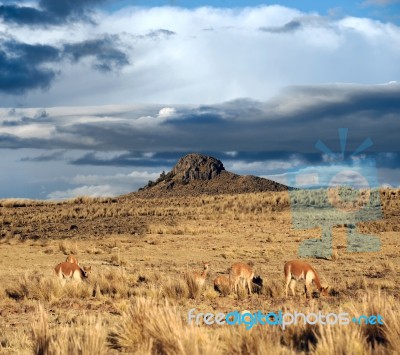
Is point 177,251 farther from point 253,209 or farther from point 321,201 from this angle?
point 321,201

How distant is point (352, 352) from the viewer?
7773 millimetres

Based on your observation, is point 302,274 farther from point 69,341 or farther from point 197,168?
point 197,168

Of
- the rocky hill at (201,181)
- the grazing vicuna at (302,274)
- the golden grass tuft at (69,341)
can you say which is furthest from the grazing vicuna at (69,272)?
the rocky hill at (201,181)

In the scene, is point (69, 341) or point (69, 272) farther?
point (69, 272)

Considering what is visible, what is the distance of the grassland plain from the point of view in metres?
8.70

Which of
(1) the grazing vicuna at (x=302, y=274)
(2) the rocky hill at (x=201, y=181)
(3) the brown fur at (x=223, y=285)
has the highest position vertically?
(2) the rocky hill at (x=201, y=181)

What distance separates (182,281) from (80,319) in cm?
396

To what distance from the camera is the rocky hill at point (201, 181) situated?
7338 cm

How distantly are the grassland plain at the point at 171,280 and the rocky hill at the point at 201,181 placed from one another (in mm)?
16082

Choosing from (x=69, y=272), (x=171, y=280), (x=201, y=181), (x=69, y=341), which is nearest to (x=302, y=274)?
(x=171, y=280)

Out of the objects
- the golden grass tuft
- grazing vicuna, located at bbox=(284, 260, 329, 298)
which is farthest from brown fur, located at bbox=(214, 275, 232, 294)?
the golden grass tuft

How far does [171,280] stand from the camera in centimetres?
1612

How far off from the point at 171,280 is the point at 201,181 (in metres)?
60.7

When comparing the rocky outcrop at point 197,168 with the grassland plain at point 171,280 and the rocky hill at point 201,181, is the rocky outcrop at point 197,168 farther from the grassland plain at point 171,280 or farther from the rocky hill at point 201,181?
the grassland plain at point 171,280
